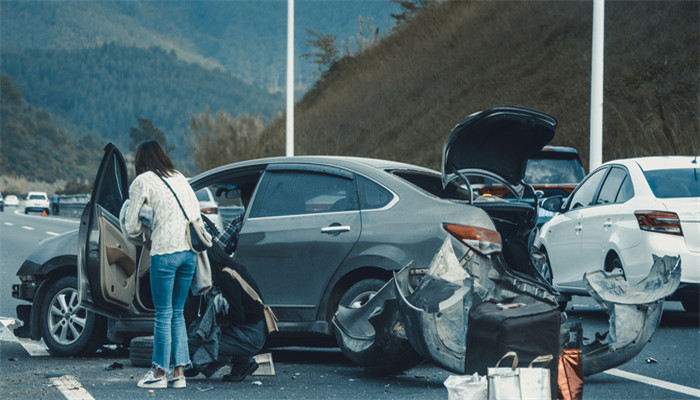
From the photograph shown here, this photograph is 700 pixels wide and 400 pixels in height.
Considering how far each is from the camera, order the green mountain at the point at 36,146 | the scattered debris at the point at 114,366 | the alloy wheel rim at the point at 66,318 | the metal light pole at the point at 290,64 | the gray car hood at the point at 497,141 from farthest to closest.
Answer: the green mountain at the point at 36,146, the metal light pole at the point at 290,64, the alloy wheel rim at the point at 66,318, the scattered debris at the point at 114,366, the gray car hood at the point at 497,141

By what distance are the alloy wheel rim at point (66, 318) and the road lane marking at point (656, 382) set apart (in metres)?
4.39

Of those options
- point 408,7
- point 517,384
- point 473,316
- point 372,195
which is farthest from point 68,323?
point 408,7

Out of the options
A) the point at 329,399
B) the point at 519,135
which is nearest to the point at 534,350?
the point at 329,399

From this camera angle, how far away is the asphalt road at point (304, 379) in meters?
7.19

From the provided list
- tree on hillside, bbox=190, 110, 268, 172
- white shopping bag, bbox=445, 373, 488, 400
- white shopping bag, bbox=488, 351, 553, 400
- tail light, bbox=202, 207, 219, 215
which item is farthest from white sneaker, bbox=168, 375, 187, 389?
tree on hillside, bbox=190, 110, 268, 172

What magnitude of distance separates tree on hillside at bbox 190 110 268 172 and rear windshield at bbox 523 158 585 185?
1969 centimetres

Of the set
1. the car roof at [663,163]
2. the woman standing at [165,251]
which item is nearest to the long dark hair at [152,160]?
the woman standing at [165,251]

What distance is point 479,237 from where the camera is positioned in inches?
303

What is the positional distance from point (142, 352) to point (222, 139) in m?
28.1

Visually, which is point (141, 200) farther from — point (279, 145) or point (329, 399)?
point (279, 145)

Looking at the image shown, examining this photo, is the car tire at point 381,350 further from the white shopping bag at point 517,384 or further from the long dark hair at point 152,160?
the white shopping bag at point 517,384

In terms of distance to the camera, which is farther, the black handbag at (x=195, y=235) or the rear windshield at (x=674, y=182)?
the rear windshield at (x=674, y=182)

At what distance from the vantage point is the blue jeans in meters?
7.33

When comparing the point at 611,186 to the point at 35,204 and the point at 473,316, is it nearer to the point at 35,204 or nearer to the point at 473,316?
the point at 473,316
